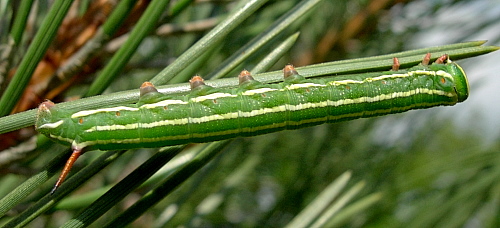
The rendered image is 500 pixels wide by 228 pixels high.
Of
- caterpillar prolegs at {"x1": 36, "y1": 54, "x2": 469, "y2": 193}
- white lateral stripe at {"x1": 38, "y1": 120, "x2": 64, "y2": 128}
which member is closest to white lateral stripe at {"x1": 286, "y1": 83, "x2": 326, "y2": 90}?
caterpillar prolegs at {"x1": 36, "y1": 54, "x2": 469, "y2": 193}

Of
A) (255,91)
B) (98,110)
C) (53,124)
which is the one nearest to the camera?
(53,124)

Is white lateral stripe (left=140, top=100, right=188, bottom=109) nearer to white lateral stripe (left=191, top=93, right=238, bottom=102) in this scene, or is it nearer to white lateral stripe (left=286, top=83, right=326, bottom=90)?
white lateral stripe (left=191, top=93, right=238, bottom=102)

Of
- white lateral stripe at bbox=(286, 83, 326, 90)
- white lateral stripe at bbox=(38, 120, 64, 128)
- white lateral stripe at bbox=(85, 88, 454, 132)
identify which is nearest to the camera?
white lateral stripe at bbox=(38, 120, 64, 128)

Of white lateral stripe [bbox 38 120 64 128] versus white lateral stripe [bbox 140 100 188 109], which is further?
white lateral stripe [bbox 140 100 188 109]

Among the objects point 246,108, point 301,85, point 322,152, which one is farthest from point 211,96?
point 322,152

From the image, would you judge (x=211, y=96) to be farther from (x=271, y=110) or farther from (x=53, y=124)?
(x=53, y=124)

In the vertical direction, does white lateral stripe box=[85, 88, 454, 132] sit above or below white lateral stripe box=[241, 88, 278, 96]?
below
